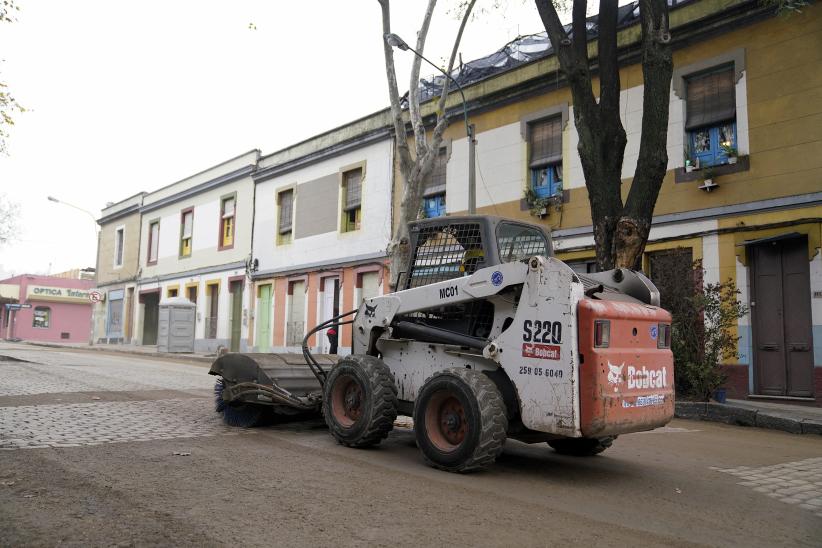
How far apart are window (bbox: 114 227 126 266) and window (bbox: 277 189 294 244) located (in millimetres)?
16139

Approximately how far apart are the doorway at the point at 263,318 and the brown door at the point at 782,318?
57.0ft

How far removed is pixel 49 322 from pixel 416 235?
54359 mm

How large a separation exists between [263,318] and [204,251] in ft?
19.6

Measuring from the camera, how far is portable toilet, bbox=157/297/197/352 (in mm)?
26422

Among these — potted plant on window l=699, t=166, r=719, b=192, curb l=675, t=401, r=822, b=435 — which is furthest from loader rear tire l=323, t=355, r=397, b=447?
potted plant on window l=699, t=166, r=719, b=192

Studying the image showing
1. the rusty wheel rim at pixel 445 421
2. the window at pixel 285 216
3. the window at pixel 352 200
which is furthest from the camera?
the window at pixel 285 216

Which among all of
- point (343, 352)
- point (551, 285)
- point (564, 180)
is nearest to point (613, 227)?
point (564, 180)

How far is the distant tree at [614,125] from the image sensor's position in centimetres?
1036

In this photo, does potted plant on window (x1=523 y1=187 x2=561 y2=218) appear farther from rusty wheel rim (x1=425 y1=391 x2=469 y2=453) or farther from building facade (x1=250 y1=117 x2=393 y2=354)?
rusty wheel rim (x1=425 y1=391 x2=469 y2=453)

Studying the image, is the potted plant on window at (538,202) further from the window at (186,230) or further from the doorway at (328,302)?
the window at (186,230)

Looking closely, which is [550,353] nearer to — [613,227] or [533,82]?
[613,227]

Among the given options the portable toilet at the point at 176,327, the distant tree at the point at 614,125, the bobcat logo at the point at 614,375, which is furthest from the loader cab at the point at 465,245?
the portable toilet at the point at 176,327

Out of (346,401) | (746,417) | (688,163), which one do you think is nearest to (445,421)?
(346,401)

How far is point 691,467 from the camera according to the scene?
6.25m
